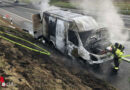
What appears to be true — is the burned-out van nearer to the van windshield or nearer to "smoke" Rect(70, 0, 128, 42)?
the van windshield

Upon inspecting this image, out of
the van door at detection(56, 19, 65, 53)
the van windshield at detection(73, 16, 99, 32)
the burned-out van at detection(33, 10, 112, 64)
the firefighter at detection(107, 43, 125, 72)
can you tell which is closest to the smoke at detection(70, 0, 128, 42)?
the van windshield at detection(73, 16, 99, 32)

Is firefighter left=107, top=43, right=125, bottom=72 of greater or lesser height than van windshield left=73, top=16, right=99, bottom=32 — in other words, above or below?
below

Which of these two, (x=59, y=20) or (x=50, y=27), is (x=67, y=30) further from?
(x=50, y=27)

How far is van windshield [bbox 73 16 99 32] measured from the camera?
639cm

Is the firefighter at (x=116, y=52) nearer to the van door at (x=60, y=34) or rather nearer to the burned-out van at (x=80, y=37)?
the burned-out van at (x=80, y=37)

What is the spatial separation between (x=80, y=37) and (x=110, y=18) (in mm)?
9159

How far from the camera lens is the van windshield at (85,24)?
6.39m

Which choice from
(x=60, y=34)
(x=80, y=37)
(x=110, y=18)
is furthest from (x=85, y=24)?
(x=110, y=18)

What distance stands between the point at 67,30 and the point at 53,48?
7.51 ft

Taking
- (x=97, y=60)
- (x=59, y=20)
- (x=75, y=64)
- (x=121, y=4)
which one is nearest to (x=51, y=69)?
(x=75, y=64)

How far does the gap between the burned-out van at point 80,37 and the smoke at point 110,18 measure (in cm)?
79

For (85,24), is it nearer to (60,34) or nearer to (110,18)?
(60,34)

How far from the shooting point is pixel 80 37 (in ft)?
20.7

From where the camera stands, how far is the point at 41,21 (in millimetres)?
8805
